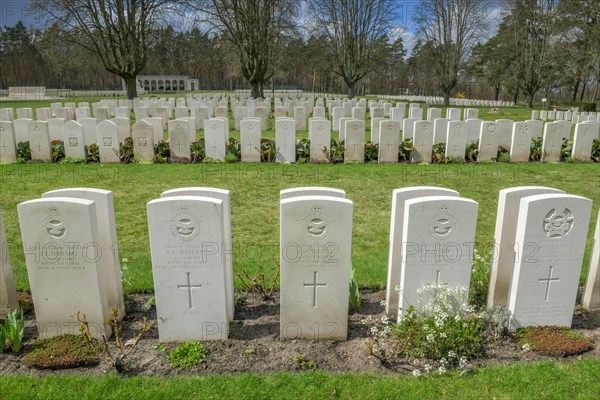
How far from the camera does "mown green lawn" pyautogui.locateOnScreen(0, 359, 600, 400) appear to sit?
3.38 metres

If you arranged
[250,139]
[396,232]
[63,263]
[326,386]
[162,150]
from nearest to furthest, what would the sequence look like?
[326,386], [63,263], [396,232], [250,139], [162,150]

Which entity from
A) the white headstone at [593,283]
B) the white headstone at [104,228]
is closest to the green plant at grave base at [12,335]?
the white headstone at [104,228]

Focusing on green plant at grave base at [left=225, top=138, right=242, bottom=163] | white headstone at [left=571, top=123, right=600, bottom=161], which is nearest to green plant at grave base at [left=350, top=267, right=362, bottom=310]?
green plant at grave base at [left=225, top=138, right=242, bottom=163]

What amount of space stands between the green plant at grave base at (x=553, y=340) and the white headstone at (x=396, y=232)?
1197 mm

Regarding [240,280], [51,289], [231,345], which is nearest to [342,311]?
[231,345]

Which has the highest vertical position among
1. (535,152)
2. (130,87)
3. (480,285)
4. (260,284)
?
(130,87)

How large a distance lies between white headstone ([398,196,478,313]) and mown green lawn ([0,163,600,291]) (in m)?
1.23

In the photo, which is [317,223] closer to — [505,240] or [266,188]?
[505,240]

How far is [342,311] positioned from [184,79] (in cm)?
6377

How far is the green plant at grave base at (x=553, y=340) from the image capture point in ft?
12.9

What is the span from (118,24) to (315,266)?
97.8ft

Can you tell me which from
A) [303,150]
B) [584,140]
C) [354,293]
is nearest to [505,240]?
[354,293]

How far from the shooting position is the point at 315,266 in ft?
13.1

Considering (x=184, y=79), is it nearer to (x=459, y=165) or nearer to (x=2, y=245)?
(x=459, y=165)
